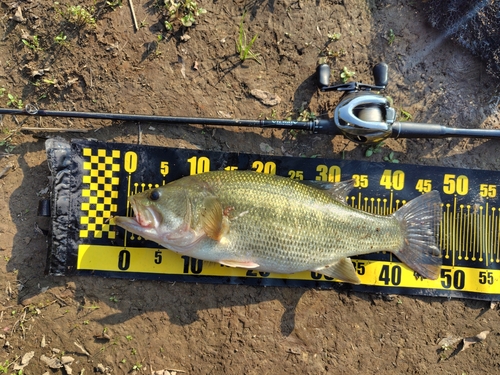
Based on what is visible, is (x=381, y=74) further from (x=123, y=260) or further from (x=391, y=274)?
(x=123, y=260)

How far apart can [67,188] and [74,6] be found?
6.31 feet

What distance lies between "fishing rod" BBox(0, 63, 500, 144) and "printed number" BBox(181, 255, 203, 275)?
4.63ft

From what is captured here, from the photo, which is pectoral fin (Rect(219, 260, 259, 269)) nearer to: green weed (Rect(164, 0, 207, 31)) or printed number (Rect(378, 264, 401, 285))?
printed number (Rect(378, 264, 401, 285))

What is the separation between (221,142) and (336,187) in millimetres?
1287

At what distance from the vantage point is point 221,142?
3855 mm

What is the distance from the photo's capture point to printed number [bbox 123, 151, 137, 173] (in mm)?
Result: 3711

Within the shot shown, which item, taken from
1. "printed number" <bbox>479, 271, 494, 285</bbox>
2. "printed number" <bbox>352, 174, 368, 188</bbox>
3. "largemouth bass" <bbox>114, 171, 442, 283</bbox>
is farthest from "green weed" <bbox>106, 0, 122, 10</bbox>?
"printed number" <bbox>479, 271, 494, 285</bbox>

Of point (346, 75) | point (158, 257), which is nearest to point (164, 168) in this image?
point (158, 257)

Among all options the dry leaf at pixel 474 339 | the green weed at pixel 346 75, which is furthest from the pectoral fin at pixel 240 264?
the dry leaf at pixel 474 339

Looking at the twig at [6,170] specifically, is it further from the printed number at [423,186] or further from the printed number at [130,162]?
the printed number at [423,186]

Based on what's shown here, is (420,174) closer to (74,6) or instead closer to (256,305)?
(256,305)

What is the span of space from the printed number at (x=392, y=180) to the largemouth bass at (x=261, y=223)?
0.43m

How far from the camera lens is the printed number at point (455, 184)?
12.9ft

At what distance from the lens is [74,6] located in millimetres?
3803
